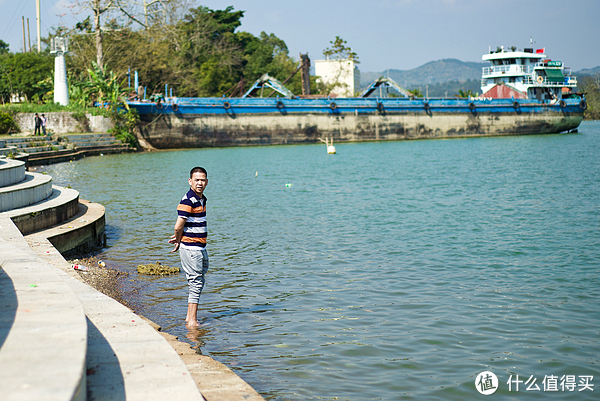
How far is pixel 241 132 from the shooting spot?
44594 millimetres

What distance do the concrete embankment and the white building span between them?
236 feet

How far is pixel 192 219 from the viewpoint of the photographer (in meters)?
5.81

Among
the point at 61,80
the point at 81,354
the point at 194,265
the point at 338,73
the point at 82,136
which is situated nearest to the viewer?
the point at 81,354

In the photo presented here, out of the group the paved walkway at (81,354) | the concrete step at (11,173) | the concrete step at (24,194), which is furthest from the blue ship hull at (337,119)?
the paved walkway at (81,354)

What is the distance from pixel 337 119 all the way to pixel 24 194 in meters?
39.7

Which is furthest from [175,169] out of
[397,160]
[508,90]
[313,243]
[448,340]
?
[508,90]

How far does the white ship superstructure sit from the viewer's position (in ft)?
180

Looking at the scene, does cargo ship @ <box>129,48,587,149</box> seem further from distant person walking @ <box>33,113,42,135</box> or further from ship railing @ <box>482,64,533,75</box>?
distant person walking @ <box>33,113,42,135</box>

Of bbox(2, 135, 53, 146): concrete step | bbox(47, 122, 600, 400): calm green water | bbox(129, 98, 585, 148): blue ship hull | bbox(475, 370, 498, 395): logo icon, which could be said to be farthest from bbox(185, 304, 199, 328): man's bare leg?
bbox(129, 98, 585, 148): blue ship hull

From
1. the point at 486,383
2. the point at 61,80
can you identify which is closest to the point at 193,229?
the point at 486,383

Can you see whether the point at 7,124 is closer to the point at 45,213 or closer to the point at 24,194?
the point at 24,194

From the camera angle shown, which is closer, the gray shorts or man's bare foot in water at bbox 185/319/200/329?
the gray shorts

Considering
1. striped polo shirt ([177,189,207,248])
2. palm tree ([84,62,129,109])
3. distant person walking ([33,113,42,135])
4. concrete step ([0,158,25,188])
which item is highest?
palm tree ([84,62,129,109])

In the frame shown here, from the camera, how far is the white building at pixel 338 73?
2985 inches
